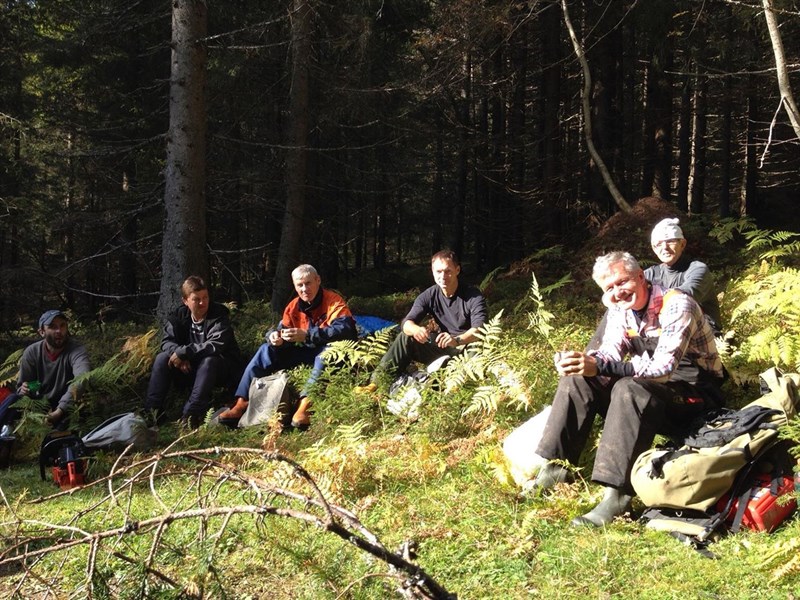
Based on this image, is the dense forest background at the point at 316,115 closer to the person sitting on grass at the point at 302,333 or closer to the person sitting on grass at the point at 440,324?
the person sitting on grass at the point at 302,333

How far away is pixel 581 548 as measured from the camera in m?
3.37

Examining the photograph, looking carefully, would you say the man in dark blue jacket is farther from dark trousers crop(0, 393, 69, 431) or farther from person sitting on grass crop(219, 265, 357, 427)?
dark trousers crop(0, 393, 69, 431)

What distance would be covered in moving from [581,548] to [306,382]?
136 inches

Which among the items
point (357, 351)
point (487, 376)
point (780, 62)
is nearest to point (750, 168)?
point (780, 62)

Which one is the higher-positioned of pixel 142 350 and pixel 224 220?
pixel 224 220

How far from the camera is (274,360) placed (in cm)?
682

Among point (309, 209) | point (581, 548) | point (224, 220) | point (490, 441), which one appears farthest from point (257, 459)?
point (224, 220)

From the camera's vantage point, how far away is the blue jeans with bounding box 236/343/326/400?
6777 mm

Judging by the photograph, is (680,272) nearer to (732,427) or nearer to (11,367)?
(732,427)

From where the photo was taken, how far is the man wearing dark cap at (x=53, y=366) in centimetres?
682

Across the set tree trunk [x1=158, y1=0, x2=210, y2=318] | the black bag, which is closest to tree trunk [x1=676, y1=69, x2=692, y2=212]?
tree trunk [x1=158, y1=0, x2=210, y2=318]

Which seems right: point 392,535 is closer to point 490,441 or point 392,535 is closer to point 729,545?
point 490,441

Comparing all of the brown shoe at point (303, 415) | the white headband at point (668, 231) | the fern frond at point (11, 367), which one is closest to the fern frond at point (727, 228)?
the white headband at point (668, 231)

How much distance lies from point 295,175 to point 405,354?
6.87 m
